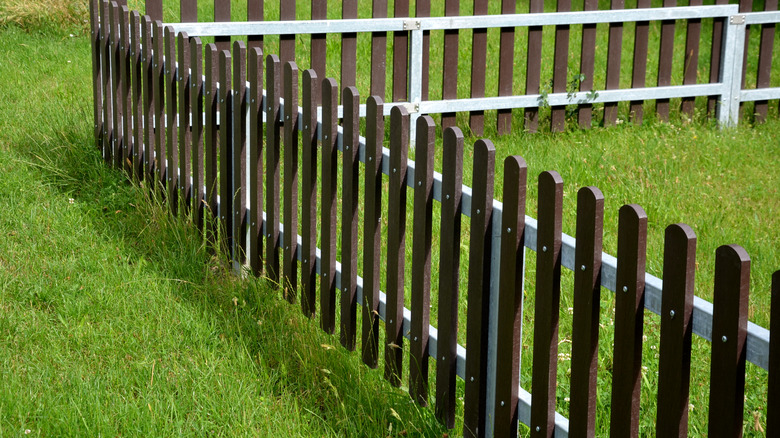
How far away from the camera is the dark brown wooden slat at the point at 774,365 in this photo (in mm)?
1941

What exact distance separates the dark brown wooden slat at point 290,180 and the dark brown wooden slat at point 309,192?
0.06 metres

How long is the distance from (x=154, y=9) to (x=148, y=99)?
130 cm

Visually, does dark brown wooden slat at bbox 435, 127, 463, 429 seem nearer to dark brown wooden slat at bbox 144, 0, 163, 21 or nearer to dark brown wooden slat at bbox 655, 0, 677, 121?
dark brown wooden slat at bbox 144, 0, 163, 21

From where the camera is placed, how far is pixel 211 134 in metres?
4.41

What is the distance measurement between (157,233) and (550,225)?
255 centimetres

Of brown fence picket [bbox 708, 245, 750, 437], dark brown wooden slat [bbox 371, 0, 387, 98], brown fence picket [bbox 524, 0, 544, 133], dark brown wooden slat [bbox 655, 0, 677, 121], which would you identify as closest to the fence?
brown fence picket [bbox 708, 245, 750, 437]

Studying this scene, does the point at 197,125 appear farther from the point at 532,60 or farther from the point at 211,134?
the point at 532,60

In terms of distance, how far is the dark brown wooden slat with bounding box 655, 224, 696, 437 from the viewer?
2141mm

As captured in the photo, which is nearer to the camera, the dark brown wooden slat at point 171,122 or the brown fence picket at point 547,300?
the brown fence picket at point 547,300

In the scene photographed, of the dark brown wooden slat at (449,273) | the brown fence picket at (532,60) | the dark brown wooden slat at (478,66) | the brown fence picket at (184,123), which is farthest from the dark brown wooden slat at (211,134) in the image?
the brown fence picket at (532,60)

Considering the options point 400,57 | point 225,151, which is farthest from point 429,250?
point 400,57

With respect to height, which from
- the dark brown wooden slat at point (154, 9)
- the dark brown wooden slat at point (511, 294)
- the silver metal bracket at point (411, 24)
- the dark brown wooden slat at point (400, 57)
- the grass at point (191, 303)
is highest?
the dark brown wooden slat at point (154, 9)

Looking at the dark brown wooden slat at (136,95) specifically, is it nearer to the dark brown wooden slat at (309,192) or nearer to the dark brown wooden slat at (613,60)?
the dark brown wooden slat at (309,192)

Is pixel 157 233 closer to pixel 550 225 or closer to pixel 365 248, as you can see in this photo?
pixel 365 248
